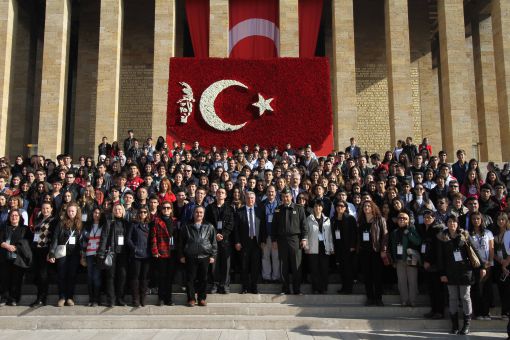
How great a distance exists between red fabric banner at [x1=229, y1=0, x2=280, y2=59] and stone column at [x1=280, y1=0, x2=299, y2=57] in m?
0.28

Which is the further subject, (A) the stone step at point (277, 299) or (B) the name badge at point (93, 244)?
(A) the stone step at point (277, 299)

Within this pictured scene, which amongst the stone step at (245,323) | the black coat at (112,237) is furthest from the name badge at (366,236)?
the black coat at (112,237)

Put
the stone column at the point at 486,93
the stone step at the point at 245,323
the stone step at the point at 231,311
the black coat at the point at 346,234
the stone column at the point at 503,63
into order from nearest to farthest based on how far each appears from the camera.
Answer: the stone step at the point at 245,323 < the stone step at the point at 231,311 < the black coat at the point at 346,234 < the stone column at the point at 503,63 < the stone column at the point at 486,93

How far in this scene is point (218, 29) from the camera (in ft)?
67.0

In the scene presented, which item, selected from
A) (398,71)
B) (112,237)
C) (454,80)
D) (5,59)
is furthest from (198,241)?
(5,59)

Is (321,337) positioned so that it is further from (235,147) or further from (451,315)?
(235,147)

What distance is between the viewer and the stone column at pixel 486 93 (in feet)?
77.7

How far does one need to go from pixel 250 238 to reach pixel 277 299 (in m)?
1.14

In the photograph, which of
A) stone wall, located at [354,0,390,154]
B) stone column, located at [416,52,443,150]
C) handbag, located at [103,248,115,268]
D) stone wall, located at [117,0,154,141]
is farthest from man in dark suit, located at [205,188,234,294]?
stone column, located at [416,52,443,150]

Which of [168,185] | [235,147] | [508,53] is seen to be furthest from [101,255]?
[508,53]

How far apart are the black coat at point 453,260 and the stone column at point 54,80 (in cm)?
1616

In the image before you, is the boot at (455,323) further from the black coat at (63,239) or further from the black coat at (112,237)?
the black coat at (63,239)

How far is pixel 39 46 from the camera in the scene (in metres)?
26.8

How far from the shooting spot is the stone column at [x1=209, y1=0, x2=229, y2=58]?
20.2m
